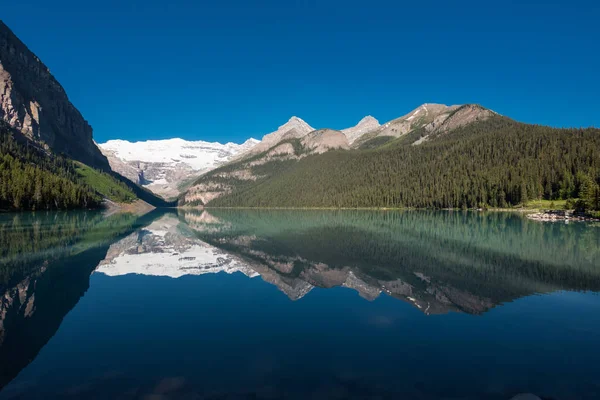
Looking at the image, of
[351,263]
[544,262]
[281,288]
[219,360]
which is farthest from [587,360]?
[544,262]

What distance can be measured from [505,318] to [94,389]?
1615 cm

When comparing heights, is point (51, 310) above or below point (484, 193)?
below

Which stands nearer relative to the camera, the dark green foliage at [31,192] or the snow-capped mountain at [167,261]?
the snow-capped mountain at [167,261]

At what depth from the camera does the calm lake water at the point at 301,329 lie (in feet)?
31.7

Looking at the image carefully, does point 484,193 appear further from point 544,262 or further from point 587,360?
point 587,360

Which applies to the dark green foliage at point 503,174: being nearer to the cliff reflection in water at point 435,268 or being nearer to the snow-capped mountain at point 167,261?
the cliff reflection in water at point 435,268

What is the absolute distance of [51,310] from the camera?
54.1 ft

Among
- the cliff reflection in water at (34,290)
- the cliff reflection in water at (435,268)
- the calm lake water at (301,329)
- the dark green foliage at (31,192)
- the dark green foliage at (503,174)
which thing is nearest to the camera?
the calm lake water at (301,329)

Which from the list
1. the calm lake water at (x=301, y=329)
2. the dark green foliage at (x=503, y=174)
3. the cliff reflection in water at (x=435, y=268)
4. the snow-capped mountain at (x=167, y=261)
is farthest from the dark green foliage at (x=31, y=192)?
the dark green foliage at (x=503, y=174)

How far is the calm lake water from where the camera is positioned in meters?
9.66

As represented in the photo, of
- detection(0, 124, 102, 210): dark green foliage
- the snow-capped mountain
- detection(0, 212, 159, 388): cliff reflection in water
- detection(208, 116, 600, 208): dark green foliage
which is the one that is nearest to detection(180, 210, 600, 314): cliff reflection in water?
the snow-capped mountain

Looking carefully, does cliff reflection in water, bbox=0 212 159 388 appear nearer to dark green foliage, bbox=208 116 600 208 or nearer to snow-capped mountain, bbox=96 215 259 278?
snow-capped mountain, bbox=96 215 259 278

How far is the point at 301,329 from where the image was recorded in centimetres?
1446

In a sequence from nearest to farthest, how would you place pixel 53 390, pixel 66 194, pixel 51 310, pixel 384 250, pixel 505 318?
pixel 53 390 < pixel 505 318 < pixel 51 310 < pixel 384 250 < pixel 66 194
